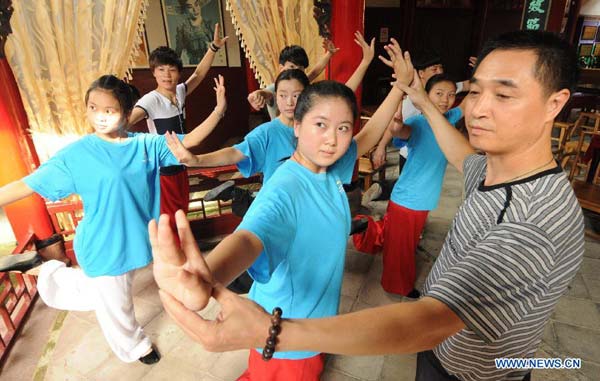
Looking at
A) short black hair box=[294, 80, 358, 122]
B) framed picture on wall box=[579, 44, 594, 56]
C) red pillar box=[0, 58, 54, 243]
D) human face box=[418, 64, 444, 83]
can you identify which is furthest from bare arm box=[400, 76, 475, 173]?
framed picture on wall box=[579, 44, 594, 56]

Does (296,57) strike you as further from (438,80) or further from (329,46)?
(438,80)

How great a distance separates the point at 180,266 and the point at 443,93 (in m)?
2.82

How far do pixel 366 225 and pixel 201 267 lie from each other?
331cm

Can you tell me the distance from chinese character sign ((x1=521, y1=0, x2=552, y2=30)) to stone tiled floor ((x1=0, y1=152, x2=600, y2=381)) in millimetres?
4332

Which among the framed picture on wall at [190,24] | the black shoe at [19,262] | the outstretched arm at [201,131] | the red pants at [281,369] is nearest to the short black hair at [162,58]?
the outstretched arm at [201,131]

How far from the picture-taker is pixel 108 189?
6.91 feet

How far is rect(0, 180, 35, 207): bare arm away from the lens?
1.88 m

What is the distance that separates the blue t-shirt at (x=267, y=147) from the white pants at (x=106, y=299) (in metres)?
1.19

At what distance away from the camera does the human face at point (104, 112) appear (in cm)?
203

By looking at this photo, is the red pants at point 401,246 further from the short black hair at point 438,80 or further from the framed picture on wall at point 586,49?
the framed picture on wall at point 586,49

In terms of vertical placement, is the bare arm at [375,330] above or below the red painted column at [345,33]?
below

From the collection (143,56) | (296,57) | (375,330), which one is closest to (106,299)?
(375,330)

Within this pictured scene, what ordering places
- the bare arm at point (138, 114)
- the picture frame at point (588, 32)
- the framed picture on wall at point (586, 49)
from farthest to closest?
1. the framed picture on wall at point (586, 49)
2. the picture frame at point (588, 32)
3. the bare arm at point (138, 114)

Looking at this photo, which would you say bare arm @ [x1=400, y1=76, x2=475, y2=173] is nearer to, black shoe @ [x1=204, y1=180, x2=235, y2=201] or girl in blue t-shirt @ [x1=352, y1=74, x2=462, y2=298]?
girl in blue t-shirt @ [x1=352, y1=74, x2=462, y2=298]
